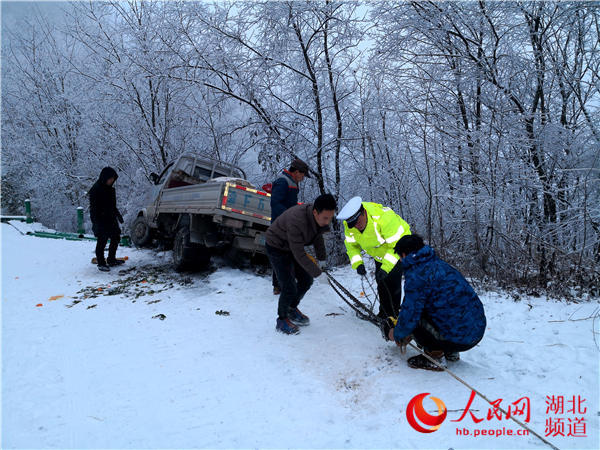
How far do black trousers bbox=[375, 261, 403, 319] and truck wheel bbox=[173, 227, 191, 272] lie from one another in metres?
3.60

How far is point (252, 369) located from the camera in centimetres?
308

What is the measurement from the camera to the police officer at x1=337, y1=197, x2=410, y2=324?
330cm

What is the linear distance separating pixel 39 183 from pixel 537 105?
706 inches

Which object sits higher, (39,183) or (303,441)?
(39,183)

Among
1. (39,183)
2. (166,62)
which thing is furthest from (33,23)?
(166,62)

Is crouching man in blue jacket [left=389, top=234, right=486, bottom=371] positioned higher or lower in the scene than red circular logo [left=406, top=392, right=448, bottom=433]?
higher

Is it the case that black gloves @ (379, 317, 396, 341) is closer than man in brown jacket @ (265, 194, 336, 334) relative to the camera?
Yes

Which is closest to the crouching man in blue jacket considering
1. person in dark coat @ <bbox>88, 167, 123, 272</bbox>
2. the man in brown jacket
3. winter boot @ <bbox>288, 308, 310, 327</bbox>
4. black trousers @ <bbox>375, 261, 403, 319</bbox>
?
black trousers @ <bbox>375, 261, 403, 319</bbox>

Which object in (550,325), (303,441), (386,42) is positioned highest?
(386,42)

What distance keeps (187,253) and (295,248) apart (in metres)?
3.15

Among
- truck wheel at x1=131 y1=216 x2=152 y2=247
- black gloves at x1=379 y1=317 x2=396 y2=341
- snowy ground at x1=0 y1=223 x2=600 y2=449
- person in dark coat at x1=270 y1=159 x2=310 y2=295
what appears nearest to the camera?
snowy ground at x1=0 y1=223 x2=600 y2=449

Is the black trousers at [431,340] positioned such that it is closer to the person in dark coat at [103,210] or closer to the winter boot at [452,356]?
the winter boot at [452,356]

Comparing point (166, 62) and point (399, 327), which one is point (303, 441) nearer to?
point (399, 327)

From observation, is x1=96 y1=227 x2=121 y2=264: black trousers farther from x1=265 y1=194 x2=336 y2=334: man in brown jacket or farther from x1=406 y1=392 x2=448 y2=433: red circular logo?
x1=406 y1=392 x2=448 y2=433: red circular logo
